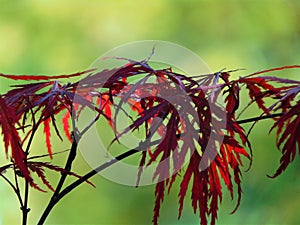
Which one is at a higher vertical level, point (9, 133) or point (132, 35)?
point (132, 35)

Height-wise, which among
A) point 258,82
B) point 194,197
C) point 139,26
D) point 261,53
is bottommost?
point 194,197

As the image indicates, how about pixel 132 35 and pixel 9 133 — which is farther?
pixel 132 35

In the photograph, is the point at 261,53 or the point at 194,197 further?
the point at 261,53

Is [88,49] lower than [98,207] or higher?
higher

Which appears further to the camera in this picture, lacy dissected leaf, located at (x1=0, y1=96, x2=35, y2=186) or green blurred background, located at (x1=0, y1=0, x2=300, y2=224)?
green blurred background, located at (x1=0, y1=0, x2=300, y2=224)

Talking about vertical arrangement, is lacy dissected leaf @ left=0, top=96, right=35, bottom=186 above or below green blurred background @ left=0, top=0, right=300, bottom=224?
below

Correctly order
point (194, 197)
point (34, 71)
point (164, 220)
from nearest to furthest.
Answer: point (194, 197)
point (164, 220)
point (34, 71)

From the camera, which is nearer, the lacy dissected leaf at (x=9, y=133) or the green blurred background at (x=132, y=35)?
the lacy dissected leaf at (x=9, y=133)

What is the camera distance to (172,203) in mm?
1454

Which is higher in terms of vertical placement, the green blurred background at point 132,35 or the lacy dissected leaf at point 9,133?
the green blurred background at point 132,35

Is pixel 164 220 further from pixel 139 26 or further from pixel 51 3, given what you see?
pixel 51 3

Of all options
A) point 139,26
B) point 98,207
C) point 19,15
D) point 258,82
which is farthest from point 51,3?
point 258,82

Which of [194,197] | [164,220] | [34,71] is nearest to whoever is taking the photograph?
[194,197]

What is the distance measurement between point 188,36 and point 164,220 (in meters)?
0.64
